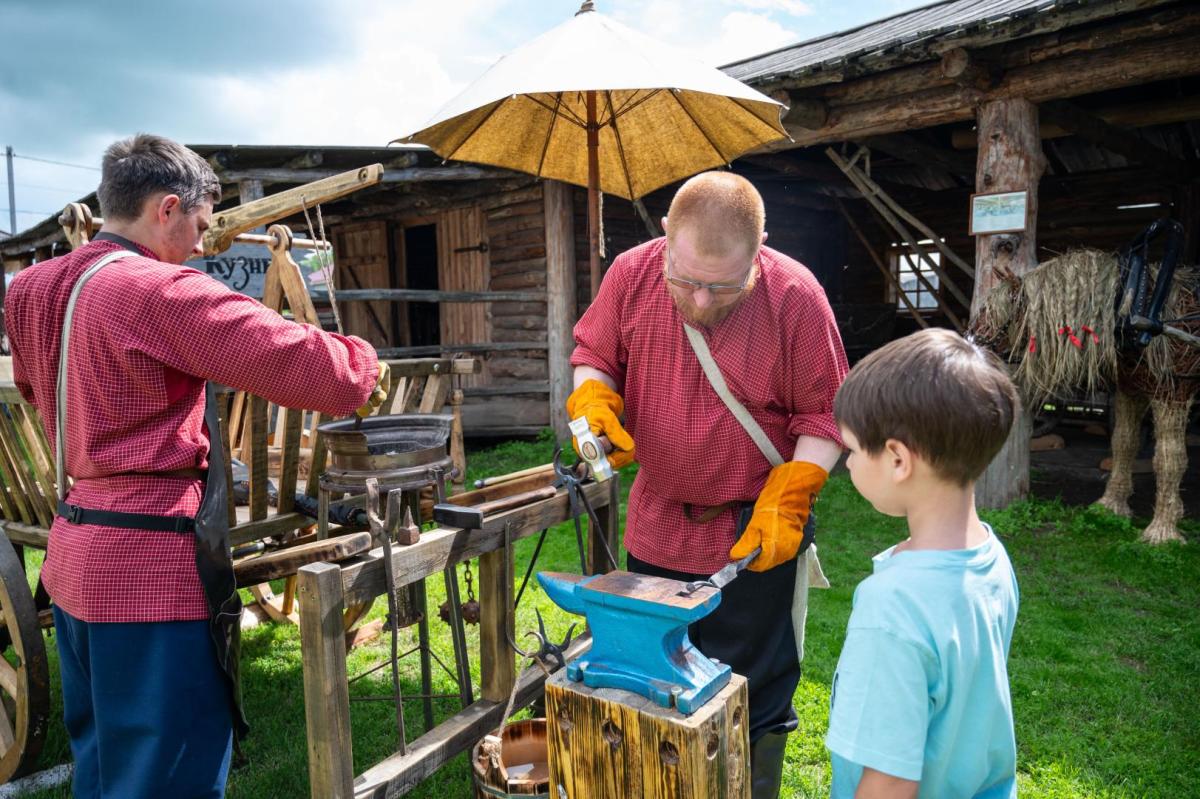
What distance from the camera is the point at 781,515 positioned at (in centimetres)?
193

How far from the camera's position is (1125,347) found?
5.09 metres

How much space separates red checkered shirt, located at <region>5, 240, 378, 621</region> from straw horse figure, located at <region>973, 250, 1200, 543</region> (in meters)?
4.97

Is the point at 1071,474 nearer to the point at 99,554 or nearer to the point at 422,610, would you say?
the point at 422,610

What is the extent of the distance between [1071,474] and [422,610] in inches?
273

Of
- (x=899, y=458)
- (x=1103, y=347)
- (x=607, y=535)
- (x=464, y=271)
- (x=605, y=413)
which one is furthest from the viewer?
(x=464, y=271)

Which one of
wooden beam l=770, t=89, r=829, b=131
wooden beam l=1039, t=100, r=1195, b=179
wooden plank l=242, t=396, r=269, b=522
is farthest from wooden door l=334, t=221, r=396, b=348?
wooden plank l=242, t=396, r=269, b=522

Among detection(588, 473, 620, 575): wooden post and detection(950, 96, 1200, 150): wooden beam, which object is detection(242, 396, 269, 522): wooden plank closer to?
detection(588, 473, 620, 575): wooden post

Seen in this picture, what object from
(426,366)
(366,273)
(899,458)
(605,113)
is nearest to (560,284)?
(366,273)

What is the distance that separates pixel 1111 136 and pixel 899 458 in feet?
23.4

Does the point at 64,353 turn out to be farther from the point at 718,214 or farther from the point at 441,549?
the point at 718,214

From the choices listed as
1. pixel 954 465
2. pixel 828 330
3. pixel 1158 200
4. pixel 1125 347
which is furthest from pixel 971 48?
pixel 1158 200

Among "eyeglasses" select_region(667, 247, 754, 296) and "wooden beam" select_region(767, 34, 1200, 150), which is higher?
"wooden beam" select_region(767, 34, 1200, 150)

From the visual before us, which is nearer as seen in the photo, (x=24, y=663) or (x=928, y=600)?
(x=928, y=600)

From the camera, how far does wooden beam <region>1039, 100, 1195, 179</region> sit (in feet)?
19.9
